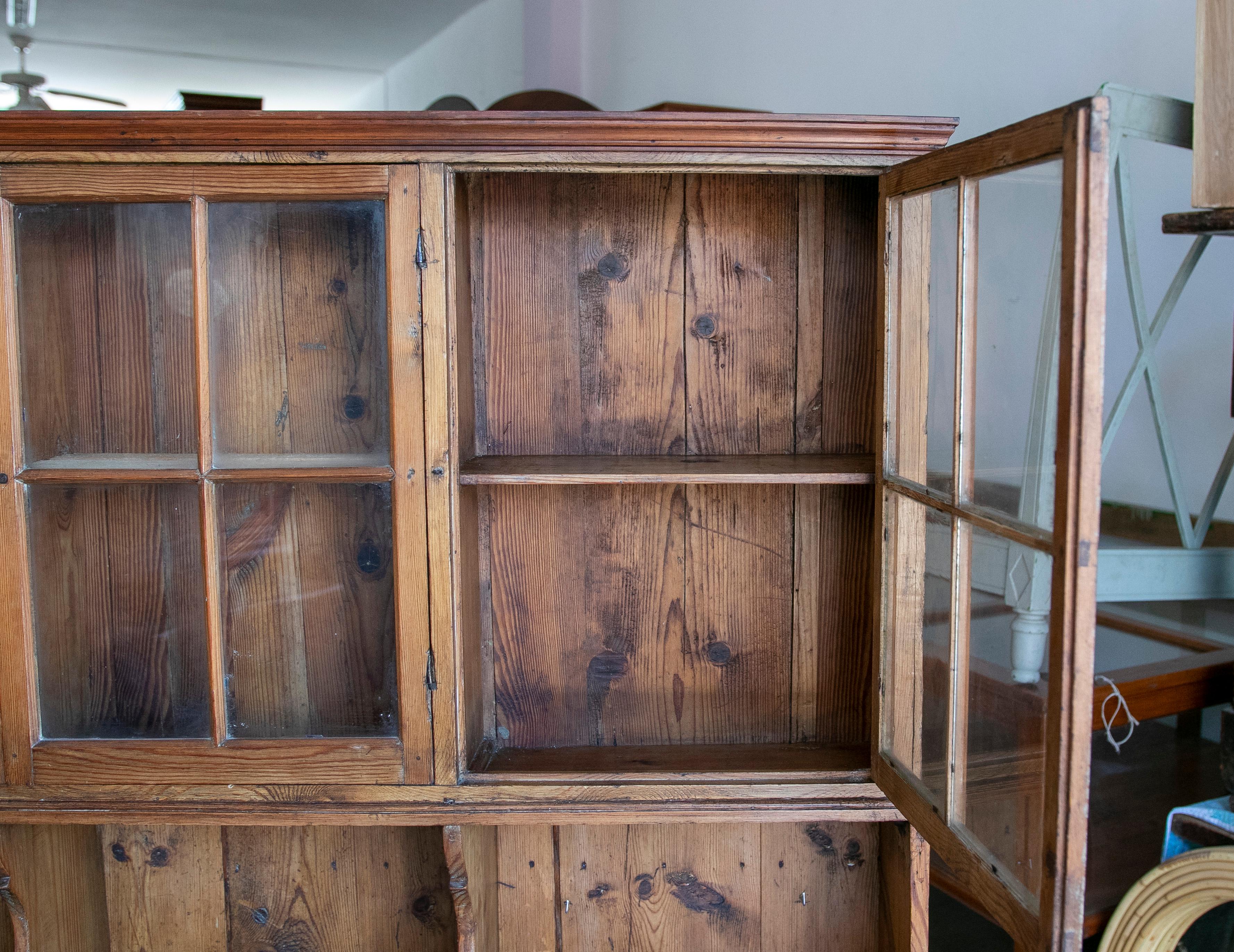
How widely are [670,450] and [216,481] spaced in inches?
28.7

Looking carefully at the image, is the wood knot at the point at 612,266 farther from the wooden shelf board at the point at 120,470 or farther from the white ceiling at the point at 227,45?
Result: the white ceiling at the point at 227,45

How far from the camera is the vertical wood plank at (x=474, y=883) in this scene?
144 centimetres

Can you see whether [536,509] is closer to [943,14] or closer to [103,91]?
[943,14]

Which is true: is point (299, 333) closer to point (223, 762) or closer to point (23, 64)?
point (223, 762)

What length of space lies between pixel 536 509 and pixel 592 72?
2.56 meters

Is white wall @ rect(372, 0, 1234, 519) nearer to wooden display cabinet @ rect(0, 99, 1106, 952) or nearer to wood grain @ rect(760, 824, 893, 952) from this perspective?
wooden display cabinet @ rect(0, 99, 1106, 952)

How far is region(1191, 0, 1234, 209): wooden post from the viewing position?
1.22m

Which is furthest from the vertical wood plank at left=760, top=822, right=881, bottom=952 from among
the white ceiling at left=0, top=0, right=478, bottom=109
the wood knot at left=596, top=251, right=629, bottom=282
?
the white ceiling at left=0, top=0, right=478, bottom=109

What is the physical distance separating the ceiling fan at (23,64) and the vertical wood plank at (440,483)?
3.28 m

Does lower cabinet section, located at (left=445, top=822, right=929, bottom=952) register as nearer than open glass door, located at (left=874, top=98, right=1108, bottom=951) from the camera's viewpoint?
No

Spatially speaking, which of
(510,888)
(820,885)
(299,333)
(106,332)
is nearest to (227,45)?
(106,332)

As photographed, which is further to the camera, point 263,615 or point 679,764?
point 679,764

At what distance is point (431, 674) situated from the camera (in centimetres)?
138

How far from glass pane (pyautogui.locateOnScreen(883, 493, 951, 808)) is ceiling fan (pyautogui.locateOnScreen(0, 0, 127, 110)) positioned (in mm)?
3824
